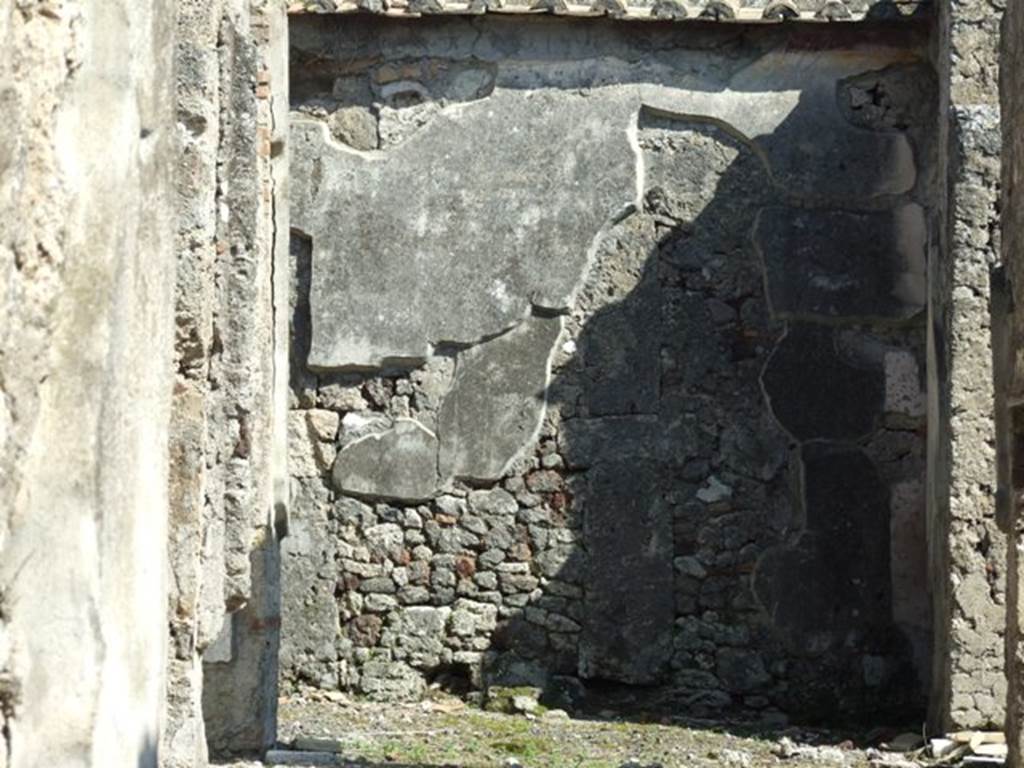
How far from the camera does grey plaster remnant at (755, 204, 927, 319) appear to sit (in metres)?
10.1

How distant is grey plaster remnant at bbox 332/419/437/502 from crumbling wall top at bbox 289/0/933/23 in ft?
6.51

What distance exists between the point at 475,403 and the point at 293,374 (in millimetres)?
905

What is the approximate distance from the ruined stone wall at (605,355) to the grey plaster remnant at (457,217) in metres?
0.01

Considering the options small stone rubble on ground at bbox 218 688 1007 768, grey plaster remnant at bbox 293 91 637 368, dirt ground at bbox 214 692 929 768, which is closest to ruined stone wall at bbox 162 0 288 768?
small stone rubble on ground at bbox 218 688 1007 768

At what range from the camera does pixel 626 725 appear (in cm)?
962

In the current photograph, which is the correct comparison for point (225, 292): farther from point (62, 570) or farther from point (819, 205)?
point (819, 205)

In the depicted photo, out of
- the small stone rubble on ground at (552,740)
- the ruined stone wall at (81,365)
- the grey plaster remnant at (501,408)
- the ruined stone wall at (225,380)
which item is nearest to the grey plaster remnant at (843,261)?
the grey plaster remnant at (501,408)

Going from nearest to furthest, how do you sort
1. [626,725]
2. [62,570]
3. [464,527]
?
[62,570] < [626,725] < [464,527]

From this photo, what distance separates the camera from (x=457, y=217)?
1040 centimetres

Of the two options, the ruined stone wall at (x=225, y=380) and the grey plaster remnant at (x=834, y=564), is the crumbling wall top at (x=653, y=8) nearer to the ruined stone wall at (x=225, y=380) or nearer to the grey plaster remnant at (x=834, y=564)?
the ruined stone wall at (x=225, y=380)

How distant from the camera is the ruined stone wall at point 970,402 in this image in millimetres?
8898

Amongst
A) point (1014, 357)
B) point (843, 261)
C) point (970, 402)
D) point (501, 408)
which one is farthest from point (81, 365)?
point (843, 261)

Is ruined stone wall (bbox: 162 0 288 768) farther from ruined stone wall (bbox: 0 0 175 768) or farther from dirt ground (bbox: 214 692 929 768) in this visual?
ruined stone wall (bbox: 0 0 175 768)

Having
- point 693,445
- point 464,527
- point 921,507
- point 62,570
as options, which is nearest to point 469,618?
point 464,527
